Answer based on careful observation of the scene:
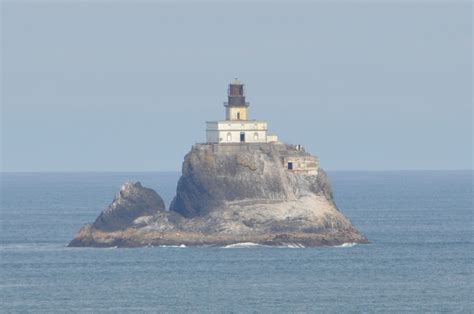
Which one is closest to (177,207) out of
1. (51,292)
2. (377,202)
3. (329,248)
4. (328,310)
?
(329,248)

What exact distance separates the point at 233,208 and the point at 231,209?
16 centimetres

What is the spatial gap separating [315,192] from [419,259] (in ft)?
35.6

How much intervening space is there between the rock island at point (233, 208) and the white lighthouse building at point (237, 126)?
127 centimetres

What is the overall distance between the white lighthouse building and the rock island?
1270 mm

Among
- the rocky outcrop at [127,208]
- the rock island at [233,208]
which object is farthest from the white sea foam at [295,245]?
the rocky outcrop at [127,208]

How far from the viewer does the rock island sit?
118 m

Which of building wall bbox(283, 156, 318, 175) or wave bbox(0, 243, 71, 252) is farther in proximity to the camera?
building wall bbox(283, 156, 318, 175)

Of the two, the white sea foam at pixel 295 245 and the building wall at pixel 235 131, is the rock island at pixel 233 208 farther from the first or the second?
the building wall at pixel 235 131

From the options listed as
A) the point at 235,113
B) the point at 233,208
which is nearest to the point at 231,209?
the point at 233,208

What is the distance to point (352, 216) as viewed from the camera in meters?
160

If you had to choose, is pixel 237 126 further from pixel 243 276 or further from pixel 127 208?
pixel 243 276

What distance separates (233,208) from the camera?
11850 centimetres

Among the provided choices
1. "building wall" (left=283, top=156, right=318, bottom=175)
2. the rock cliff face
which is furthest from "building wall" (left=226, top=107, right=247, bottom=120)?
"building wall" (left=283, top=156, right=318, bottom=175)

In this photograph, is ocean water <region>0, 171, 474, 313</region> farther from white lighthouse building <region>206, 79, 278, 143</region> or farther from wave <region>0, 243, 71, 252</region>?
white lighthouse building <region>206, 79, 278, 143</region>
